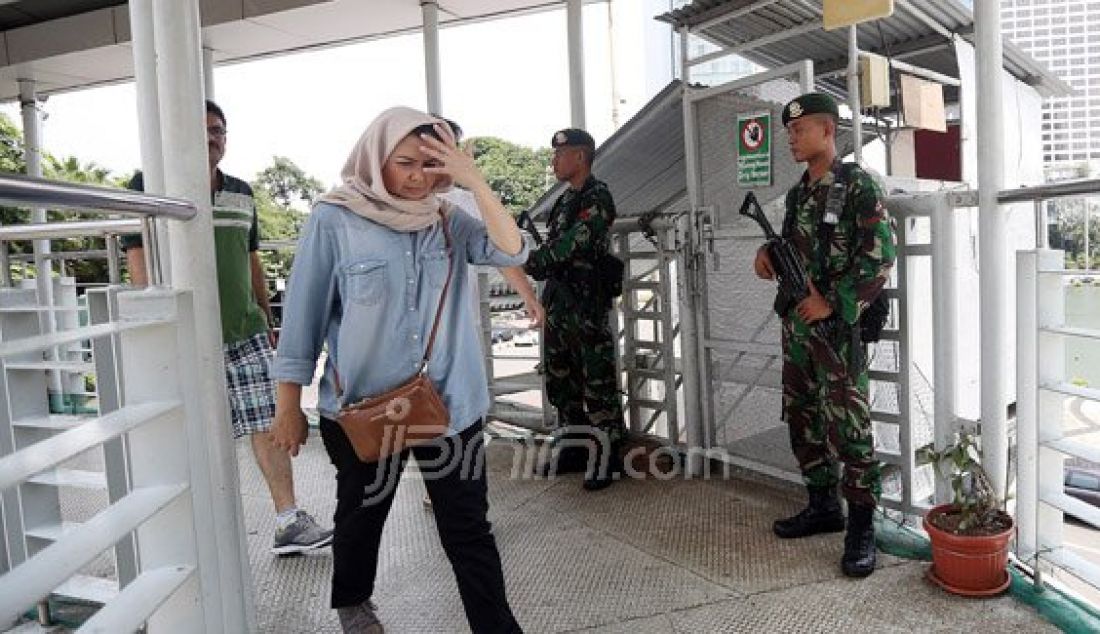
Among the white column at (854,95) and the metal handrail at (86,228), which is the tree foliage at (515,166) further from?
the metal handrail at (86,228)

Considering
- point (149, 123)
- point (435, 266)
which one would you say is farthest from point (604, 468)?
point (149, 123)

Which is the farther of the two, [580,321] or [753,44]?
[580,321]

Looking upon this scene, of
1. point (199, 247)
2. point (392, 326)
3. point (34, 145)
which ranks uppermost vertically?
point (34, 145)

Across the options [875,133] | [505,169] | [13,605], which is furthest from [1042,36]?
[505,169]

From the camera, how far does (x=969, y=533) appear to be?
2441mm

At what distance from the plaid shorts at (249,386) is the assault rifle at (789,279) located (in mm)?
1914

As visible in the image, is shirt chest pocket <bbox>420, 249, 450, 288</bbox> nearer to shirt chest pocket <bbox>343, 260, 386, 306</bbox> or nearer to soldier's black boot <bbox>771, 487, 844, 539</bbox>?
shirt chest pocket <bbox>343, 260, 386, 306</bbox>

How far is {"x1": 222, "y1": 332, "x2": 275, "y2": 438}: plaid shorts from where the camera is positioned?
2.92 meters

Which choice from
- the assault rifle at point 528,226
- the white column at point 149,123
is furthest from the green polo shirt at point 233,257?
the assault rifle at point 528,226

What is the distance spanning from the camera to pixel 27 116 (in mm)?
8164

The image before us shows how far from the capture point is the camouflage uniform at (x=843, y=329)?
8.64 feet

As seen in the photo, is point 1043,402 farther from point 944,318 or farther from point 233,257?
point 233,257

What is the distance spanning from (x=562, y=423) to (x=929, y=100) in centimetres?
244

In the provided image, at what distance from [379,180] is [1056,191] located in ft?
5.97
